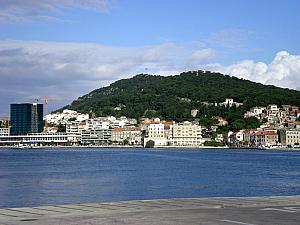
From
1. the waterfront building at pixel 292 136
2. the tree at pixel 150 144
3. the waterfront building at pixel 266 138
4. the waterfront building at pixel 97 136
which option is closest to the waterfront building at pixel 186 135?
the tree at pixel 150 144

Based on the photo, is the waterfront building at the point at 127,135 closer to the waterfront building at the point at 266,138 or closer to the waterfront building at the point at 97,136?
the waterfront building at the point at 97,136

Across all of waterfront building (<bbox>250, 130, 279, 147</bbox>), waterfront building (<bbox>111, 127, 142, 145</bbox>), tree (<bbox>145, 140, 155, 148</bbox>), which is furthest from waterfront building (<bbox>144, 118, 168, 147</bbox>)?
waterfront building (<bbox>250, 130, 279, 147</bbox>)

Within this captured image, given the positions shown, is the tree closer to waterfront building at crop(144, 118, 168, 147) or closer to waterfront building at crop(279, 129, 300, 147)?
waterfront building at crop(144, 118, 168, 147)

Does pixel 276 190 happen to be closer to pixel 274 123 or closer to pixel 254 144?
pixel 254 144

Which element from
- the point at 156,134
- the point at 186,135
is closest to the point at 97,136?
the point at 156,134

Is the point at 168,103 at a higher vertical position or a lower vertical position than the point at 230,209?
higher

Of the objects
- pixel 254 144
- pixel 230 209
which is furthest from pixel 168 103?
pixel 230 209

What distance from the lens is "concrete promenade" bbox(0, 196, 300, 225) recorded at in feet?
32.4

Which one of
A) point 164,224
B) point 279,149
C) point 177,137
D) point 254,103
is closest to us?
Answer: point 164,224

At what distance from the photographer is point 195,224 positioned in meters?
9.61

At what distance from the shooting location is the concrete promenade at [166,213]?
988 cm

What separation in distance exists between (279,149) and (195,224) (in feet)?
455

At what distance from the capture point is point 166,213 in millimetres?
10938

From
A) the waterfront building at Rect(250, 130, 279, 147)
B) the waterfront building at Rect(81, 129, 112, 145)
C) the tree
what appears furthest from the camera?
the waterfront building at Rect(81, 129, 112, 145)
